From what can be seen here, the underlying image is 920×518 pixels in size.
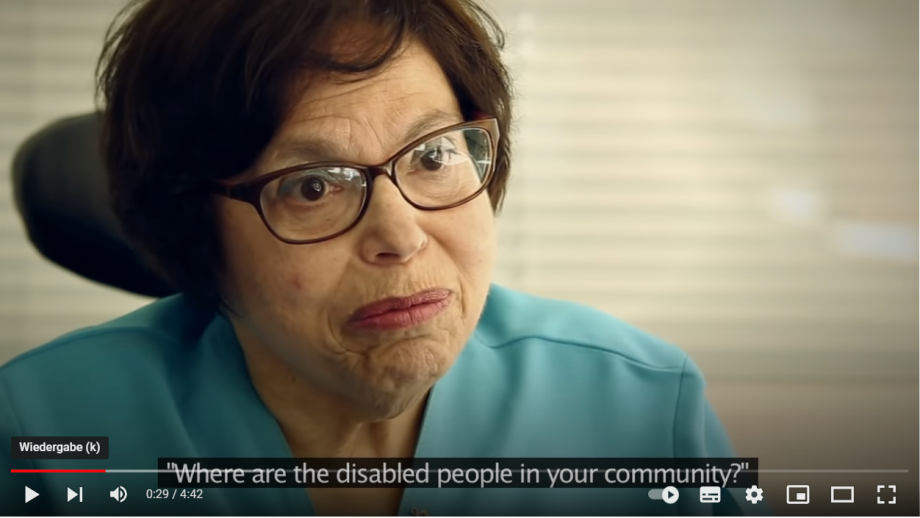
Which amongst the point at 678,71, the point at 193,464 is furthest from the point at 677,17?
the point at 193,464

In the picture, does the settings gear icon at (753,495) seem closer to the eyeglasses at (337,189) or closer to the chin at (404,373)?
the chin at (404,373)

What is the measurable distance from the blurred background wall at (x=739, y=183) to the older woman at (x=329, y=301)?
0.09m

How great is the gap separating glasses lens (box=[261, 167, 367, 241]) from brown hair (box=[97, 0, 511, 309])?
0.05 metres

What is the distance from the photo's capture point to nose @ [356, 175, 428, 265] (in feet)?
3.07

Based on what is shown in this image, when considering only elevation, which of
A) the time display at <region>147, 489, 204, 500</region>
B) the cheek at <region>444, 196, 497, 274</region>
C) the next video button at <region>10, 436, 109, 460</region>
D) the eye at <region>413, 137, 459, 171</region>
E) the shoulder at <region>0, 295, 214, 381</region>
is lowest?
the time display at <region>147, 489, 204, 500</region>

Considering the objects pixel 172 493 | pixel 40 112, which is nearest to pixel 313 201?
pixel 172 493

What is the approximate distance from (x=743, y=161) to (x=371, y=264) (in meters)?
0.56

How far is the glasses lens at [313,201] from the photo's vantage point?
95cm

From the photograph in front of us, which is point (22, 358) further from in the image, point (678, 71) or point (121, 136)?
point (678, 71)

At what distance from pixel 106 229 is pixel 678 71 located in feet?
2.84

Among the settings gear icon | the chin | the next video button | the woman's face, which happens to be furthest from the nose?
the settings gear icon

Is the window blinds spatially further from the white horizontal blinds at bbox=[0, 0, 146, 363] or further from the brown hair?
the brown hair

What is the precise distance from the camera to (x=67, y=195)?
126cm
